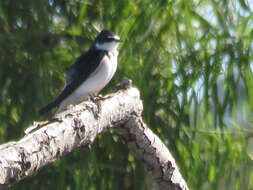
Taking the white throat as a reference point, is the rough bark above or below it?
below

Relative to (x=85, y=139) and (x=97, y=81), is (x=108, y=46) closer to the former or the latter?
(x=97, y=81)

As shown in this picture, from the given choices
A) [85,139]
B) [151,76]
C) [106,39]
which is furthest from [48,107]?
[85,139]

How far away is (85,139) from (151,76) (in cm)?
141

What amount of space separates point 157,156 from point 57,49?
1195 mm

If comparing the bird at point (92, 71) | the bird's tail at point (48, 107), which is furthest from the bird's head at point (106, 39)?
the bird's tail at point (48, 107)

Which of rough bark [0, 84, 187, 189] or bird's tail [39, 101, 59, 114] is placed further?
bird's tail [39, 101, 59, 114]

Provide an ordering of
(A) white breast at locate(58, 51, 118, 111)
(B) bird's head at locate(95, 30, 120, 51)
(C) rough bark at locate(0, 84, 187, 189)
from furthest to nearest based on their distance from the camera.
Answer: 1. (A) white breast at locate(58, 51, 118, 111)
2. (B) bird's head at locate(95, 30, 120, 51)
3. (C) rough bark at locate(0, 84, 187, 189)

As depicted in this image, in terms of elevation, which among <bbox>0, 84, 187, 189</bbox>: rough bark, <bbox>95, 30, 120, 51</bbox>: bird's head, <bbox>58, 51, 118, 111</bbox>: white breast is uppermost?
<bbox>95, 30, 120, 51</bbox>: bird's head

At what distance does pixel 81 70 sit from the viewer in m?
3.42

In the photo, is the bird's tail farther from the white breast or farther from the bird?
the white breast

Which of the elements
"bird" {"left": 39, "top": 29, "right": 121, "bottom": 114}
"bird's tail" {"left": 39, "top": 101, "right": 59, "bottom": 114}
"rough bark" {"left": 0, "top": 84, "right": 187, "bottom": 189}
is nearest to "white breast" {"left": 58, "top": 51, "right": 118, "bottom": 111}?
"bird" {"left": 39, "top": 29, "right": 121, "bottom": 114}

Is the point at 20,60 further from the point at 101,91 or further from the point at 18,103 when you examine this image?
the point at 101,91

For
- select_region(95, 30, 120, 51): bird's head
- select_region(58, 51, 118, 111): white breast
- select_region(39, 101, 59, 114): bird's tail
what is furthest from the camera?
select_region(58, 51, 118, 111): white breast

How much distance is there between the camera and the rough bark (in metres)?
1.58
